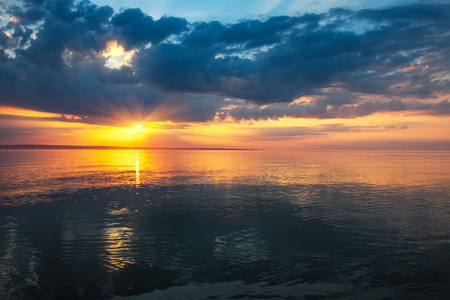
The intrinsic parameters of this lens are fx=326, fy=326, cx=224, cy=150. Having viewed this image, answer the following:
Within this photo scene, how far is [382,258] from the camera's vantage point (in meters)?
18.5

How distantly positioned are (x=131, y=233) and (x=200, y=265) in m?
8.20

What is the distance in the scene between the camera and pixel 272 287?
14.9 metres

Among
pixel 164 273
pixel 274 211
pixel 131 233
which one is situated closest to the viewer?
pixel 164 273

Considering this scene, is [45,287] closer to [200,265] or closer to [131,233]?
[200,265]

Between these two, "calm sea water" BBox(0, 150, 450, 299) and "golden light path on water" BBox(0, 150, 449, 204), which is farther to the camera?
"golden light path on water" BBox(0, 150, 449, 204)

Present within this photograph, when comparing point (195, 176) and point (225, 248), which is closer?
point (225, 248)

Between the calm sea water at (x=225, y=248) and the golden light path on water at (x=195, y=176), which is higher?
the calm sea water at (x=225, y=248)

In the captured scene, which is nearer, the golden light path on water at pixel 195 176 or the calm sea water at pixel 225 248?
the calm sea water at pixel 225 248

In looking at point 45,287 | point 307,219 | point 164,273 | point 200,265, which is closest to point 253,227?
point 307,219

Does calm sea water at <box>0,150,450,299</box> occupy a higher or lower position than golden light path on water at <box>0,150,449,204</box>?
higher

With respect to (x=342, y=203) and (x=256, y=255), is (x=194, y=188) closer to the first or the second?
(x=342, y=203)

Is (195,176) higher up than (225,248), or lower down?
lower down

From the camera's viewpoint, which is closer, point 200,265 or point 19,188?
point 200,265

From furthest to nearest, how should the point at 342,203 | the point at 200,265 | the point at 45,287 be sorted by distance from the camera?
1. the point at 342,203
2. the point at 200,265
3. the point at 45,287
